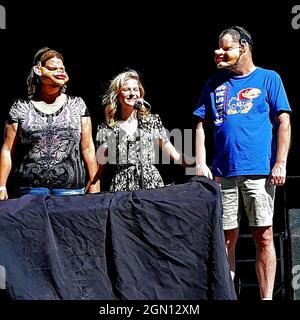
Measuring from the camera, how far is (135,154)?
383 cm

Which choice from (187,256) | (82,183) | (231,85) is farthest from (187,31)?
(187,256)

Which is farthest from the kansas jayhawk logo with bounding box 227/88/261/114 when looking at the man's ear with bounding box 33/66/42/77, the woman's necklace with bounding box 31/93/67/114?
the man's ear with bounding box 33/66/42/77

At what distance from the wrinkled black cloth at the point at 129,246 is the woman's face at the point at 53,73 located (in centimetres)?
82

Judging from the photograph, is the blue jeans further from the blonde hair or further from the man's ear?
the man's ear

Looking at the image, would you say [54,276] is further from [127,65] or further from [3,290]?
[127,65]

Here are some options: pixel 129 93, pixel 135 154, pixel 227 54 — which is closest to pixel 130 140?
pixel 135 154

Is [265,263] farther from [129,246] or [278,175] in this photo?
[129,246]

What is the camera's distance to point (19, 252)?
3068mm

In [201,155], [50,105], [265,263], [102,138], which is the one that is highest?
[50,105]

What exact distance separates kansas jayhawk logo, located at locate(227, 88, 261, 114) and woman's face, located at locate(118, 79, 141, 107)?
1.73 feet

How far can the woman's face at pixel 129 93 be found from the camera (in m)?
3.86

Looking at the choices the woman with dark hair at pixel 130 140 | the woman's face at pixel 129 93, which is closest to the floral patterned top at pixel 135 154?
the woman with dark hair at pixel 130 140

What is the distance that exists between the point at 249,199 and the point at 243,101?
52 cm

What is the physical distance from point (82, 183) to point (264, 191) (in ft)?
3.18
